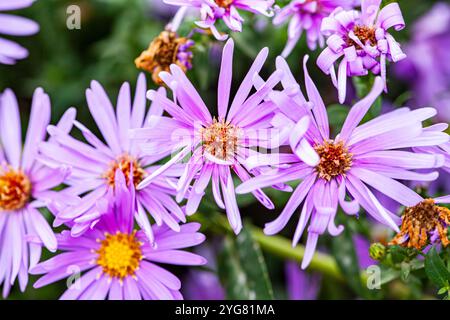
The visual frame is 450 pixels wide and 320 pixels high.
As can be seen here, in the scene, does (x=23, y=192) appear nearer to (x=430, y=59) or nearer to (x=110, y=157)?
(x=110, y=157)

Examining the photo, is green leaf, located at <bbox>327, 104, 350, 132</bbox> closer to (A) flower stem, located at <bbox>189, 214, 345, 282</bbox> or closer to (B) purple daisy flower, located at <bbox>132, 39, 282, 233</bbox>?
(B) purple daisy flower, located at <bbox>132, 39, 282, 233</bbox>

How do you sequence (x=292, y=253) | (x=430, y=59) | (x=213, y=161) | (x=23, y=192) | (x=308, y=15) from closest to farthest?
(x=213, y=161) → (x=308, y=15) → (x=23, y=192) → (x=292, y=253) → (x=430, y=59)

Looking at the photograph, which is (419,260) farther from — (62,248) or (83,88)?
(83,88)

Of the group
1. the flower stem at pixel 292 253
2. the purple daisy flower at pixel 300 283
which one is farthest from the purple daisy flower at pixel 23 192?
the purple daisy flower at pixel 300 283

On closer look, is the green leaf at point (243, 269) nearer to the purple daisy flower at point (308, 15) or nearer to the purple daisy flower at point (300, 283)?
the purple daisy flower at point (300, 283)

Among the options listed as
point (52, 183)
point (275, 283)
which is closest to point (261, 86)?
point (52, 183)

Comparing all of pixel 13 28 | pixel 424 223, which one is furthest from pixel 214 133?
pixel 13 28
